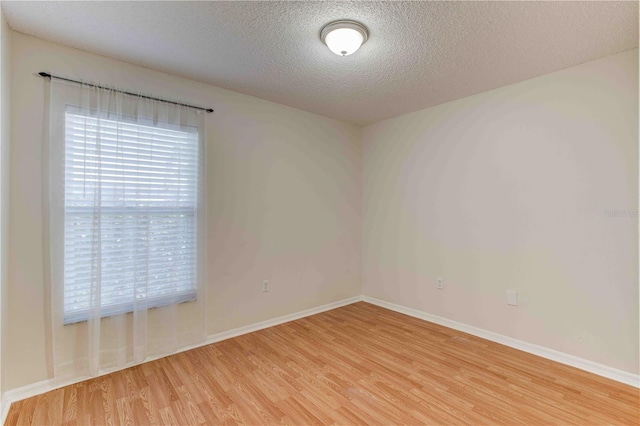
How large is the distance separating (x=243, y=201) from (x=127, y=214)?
1055mm

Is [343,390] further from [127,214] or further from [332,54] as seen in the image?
[332,54]

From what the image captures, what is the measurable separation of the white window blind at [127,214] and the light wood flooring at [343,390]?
589 millimetres

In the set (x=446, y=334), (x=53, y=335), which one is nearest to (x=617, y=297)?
(x=446, y=334)

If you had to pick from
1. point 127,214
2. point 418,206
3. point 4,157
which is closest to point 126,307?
point 127,214

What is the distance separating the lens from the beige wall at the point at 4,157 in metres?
1.86

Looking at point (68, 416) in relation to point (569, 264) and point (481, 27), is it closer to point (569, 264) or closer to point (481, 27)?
point (481, 27)

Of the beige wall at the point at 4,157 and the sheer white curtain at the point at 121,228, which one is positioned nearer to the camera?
the beige wall at the point at 4,157

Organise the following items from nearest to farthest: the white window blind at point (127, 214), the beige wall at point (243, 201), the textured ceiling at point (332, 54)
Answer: the textured ceiling at point (332, 54) < the beige wall at point (243, 201) < the white window blind at point (127, 214)

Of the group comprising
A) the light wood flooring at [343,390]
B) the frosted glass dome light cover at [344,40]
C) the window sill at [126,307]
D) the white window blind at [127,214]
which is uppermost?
the frosted glass dome light cover at [344,40]

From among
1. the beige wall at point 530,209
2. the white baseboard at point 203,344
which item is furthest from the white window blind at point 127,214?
the beige wall at point 530,209

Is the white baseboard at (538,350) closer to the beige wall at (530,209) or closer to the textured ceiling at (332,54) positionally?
the beige wall at (530,209)

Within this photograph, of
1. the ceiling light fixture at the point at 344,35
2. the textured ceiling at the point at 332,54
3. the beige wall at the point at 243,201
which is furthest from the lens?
the beige wall at the point at 243,201

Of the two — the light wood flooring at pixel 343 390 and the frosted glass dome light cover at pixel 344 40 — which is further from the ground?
the frosted glass dome light cover at pixel 344 40

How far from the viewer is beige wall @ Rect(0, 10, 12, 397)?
6.09ft
